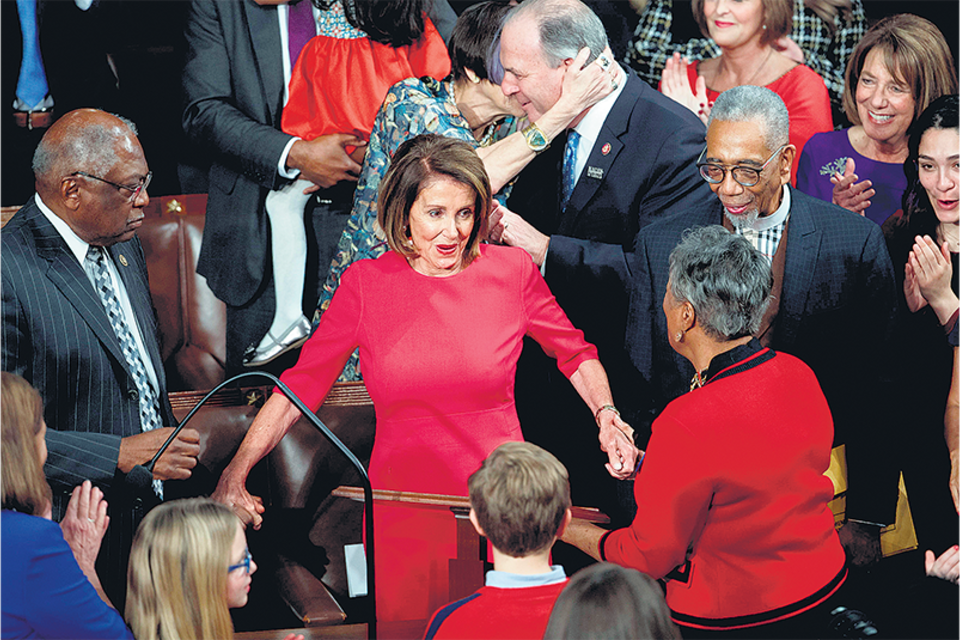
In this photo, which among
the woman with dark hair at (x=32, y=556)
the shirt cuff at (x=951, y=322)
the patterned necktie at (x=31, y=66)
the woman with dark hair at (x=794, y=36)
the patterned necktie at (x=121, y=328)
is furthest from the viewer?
the woman with dark hair at (x=794, y=36)

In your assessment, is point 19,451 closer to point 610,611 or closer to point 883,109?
point 610,611

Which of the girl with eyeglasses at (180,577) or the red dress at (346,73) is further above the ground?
the red dress at (346,73)

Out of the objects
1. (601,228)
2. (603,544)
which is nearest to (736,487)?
(603,544)

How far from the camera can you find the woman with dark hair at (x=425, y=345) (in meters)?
2.93

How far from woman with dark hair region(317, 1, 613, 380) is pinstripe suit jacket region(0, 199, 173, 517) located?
106 centimetres

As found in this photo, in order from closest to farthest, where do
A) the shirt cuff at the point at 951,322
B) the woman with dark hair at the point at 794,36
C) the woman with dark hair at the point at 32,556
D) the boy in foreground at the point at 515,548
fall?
1. the boy in foreground at the point at 515,548
2. the woman with dark hair at the point at 32,556
3. the shirt cuff at the point at 951,322
4. the woman with dark hair at the point at 794,36

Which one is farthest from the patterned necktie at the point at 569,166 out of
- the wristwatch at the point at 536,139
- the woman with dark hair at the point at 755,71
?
the woman with dark hair at the point at 755,71

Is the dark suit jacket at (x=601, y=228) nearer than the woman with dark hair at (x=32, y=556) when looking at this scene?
No

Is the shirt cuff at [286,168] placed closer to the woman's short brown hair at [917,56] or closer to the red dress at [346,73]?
the red dress at [346,73]

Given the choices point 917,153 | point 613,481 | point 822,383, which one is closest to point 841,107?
point 917,153

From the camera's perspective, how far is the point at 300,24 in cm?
394

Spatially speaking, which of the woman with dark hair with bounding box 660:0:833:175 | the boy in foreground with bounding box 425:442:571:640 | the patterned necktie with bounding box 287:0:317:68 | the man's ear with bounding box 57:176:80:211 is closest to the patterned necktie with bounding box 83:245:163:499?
the man's ear with bounding box 57:176:80:211

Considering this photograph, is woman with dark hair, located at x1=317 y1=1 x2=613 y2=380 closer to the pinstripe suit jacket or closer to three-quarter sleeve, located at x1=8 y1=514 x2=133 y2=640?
the pinstripe suit jacket

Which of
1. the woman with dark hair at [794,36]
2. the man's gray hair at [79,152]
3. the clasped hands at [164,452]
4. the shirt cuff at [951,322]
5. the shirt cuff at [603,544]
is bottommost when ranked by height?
the shirt cuff at [603,544]
